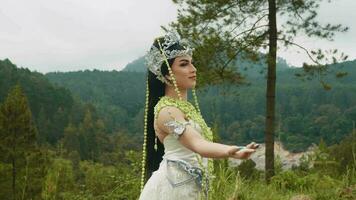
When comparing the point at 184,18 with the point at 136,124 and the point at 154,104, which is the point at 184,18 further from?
the point at 136,124

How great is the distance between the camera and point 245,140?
2240 inches

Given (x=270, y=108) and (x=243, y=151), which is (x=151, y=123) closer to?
(x=243, y=151)

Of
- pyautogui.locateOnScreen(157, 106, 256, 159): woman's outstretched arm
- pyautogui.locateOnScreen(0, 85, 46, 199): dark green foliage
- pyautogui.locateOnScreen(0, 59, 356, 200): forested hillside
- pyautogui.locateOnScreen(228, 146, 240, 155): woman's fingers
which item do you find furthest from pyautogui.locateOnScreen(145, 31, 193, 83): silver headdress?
pyautogui.locateOnScreen(0, 85, 46, 199): dark green foliage

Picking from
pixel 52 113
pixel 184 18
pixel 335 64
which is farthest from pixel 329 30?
pixel 52 113

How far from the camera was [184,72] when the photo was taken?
9.96ft

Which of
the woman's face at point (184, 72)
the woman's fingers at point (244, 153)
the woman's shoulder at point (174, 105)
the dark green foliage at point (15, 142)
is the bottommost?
the dark green foliage at point (15, 142)

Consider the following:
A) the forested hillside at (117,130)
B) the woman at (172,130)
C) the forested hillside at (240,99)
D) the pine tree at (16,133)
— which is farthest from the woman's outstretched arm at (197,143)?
the pine tree at (16,133)

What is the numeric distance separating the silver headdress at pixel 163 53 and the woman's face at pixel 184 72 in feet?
0.12

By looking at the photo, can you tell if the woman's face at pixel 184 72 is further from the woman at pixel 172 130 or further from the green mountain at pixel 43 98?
the green mountain at pixel 43 98

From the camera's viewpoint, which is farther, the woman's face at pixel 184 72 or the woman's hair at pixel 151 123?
the woman's hair at pixel 151 123

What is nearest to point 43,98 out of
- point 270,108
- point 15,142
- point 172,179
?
point 15,142

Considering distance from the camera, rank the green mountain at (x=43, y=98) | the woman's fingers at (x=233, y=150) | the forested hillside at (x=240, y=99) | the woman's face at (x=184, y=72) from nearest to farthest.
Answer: the woman's fingers at (x=233, y=150) → the woman's face at (x=184, y=72) → the forested hillside at (x=240, y=99) → the green mountain at (x=43, y=98)

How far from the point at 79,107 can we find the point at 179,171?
88.3 meters

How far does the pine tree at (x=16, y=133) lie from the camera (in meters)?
21.4
